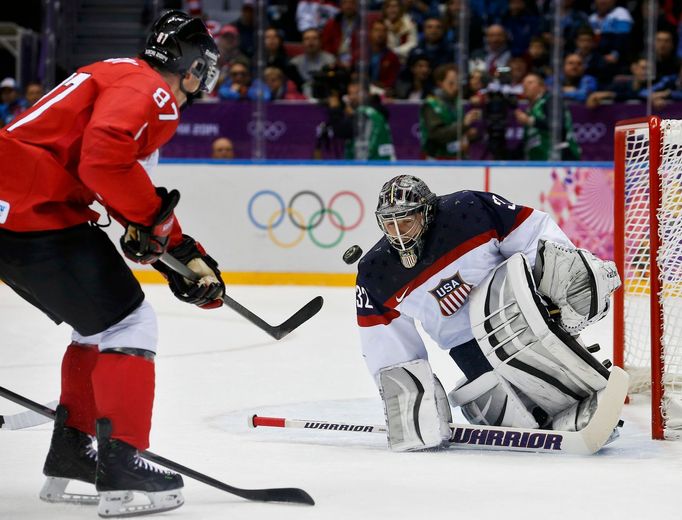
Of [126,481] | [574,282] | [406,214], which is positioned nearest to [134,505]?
[126,481]

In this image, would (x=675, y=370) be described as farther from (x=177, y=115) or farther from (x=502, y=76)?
(x=502, y=76)

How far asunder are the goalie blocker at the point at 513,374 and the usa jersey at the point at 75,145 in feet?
3.53

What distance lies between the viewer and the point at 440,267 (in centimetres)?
322

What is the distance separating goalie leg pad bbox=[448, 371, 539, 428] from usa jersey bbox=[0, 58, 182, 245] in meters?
1.25

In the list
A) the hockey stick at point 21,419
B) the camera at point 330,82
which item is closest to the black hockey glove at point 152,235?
the hockey stick at point 21,419

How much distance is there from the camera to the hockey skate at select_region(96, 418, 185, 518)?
2.41 meters

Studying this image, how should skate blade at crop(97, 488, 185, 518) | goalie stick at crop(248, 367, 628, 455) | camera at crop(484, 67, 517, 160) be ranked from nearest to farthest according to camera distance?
1. skate blade at crop(97, 488, 185, 518)
2. goalie stick at crop(248, 367, 628, 455)
3. camera at crop(484, 67, 517, 160)

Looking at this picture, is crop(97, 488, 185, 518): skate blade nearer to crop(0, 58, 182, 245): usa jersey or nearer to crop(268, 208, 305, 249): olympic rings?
crop(0, 58, 182, 245): usa jersey

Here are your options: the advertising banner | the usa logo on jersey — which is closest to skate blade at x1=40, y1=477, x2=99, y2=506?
the usa logo on jersey

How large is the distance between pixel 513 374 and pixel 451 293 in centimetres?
27

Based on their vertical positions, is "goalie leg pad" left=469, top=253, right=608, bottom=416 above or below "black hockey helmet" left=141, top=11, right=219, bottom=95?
below

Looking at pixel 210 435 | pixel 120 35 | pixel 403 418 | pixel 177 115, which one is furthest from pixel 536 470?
pixel 120 35

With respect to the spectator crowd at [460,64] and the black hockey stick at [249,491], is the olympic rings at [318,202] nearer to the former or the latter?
the spectator crowd at [460,64]

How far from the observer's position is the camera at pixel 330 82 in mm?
7660
